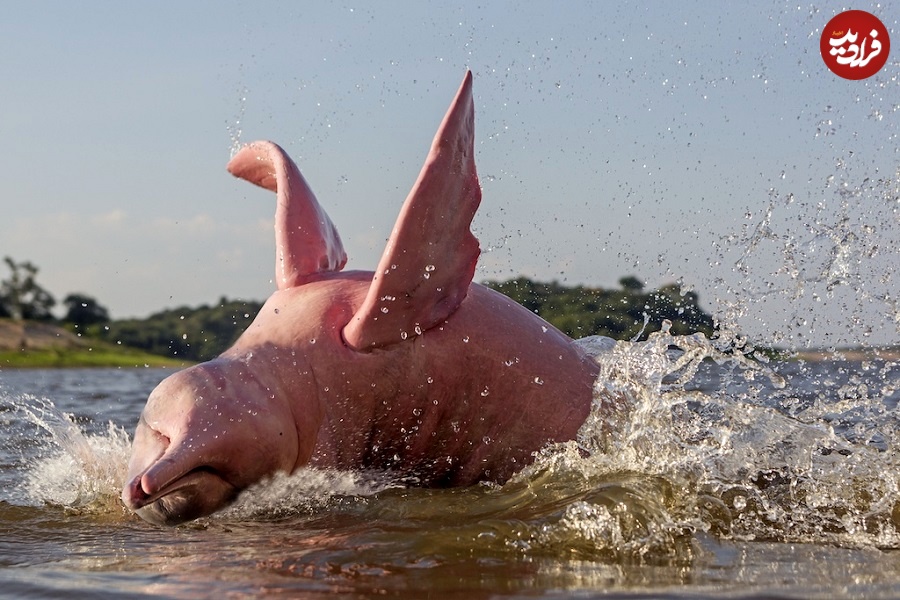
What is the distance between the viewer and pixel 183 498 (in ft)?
14.2

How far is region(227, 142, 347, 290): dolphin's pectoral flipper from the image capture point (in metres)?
5.38

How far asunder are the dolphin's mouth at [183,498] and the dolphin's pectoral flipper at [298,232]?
1261 millimetres

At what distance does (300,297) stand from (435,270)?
33.8 inches

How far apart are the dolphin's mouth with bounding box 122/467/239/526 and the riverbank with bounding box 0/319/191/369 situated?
42.1 metres

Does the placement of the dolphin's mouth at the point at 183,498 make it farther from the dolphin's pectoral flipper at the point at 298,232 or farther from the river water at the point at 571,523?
the dolphin's pectoral flipper at the point at 298,232

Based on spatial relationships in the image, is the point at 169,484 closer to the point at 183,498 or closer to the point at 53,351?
the point at 183,498

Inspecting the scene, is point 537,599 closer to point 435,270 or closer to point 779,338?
point 435,270

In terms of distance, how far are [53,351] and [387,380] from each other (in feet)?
162

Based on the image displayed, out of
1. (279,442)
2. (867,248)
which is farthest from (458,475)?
(867,248)

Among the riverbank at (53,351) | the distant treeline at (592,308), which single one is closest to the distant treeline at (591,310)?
the distant treeline at (592,308)

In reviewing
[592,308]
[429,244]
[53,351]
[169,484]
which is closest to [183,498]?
[169,484]

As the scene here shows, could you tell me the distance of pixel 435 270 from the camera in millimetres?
4617

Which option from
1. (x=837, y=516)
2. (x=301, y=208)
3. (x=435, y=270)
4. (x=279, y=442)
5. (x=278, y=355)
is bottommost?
(x=837, y=516)

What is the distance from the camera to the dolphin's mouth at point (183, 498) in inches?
160
